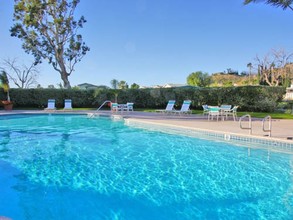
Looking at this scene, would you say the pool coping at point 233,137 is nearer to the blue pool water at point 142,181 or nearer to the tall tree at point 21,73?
the blue pool water at point 142,181

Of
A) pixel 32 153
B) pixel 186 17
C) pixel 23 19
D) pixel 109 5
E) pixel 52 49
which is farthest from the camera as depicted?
pixel 52 49

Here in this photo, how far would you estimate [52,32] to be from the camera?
2331 centimetres

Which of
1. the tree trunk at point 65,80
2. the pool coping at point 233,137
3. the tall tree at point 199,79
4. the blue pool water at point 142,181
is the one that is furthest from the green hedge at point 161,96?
the tall tree at point 199,79

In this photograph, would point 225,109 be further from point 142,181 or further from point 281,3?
point 142,181

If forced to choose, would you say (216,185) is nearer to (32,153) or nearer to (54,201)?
(54,201)

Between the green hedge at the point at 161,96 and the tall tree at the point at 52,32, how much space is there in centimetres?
408

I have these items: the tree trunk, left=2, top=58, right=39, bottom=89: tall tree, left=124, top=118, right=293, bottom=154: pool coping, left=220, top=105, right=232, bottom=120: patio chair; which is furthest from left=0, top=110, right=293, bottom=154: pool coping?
left=2, top=58, right=39, bottom=89: tall tree

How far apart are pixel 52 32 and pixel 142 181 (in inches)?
855

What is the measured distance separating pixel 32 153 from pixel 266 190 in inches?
218

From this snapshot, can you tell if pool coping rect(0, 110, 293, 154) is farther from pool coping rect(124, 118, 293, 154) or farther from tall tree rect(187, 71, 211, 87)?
tall tree rect(187, 71, 211, 87)

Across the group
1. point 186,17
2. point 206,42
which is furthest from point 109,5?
point 206,42

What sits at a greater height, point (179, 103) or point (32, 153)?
point (179, 103)

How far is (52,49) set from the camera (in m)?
24.1

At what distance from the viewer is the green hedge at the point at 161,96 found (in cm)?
1712
